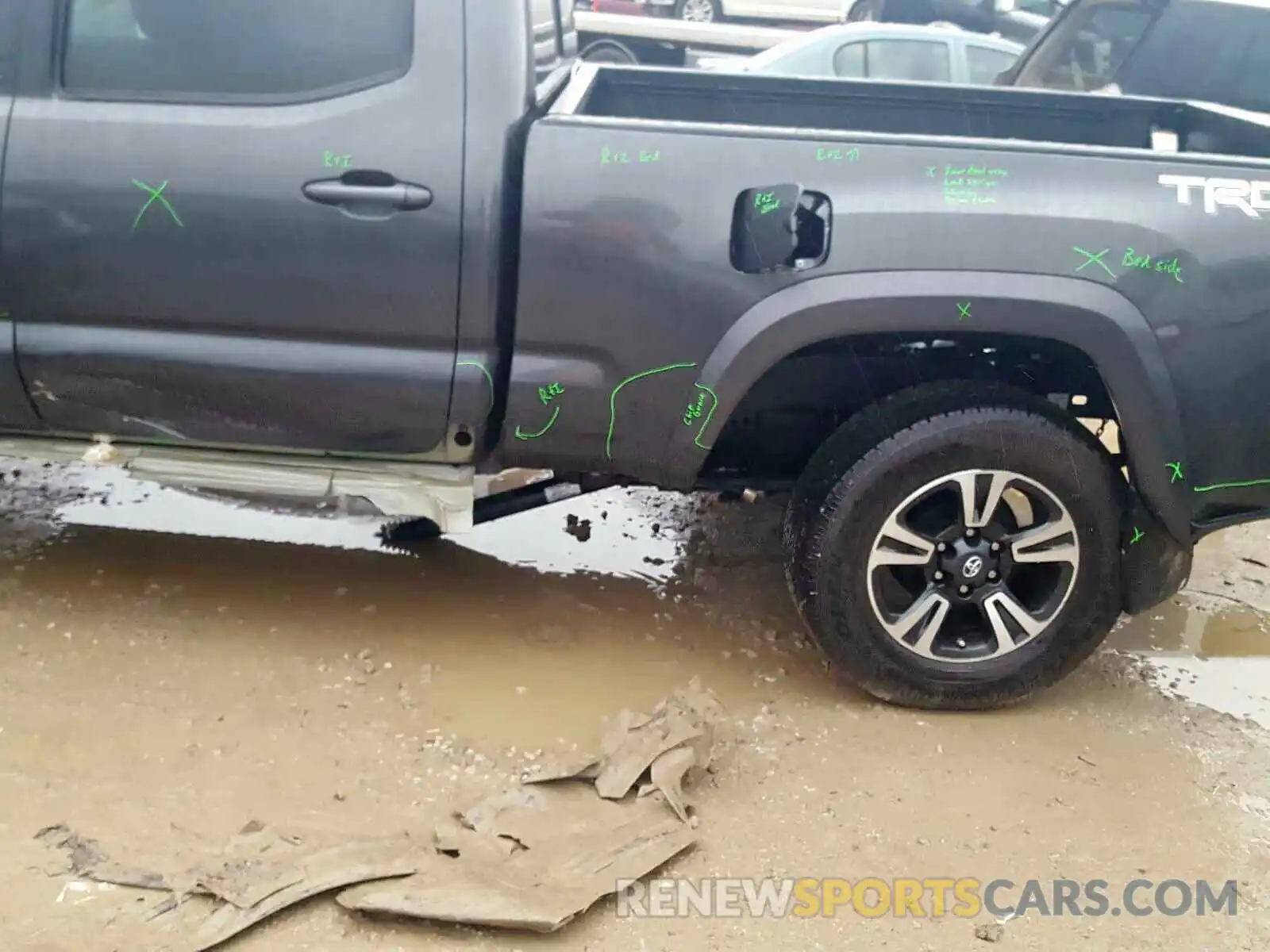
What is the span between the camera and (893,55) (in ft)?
25.7

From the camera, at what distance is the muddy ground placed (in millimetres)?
2344

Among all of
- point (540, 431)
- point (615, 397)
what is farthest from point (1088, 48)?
point (540, 431)

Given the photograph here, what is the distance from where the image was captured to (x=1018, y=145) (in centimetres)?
263

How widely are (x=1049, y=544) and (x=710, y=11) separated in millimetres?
11095

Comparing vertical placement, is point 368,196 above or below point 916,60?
below

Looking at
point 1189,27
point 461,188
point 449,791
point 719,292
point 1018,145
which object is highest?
point 1189,27

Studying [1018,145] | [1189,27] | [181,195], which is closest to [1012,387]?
[1018,145]

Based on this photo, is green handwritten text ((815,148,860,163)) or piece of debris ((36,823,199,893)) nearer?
piece of debris ((36,823,199,893))

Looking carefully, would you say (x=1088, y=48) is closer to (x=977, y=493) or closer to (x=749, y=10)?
(x=977, y=493)

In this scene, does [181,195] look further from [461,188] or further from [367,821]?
[367,821]

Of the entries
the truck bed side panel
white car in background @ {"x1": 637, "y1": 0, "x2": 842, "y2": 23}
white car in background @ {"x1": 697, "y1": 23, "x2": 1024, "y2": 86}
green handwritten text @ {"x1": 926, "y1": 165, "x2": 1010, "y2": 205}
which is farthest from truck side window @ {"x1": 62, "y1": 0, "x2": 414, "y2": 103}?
white car in background @ {"x1": 637, "y1": 0, "x2": 842, "y2": 23}

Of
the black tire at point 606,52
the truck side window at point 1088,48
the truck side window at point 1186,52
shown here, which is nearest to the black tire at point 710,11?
the black tire at point 606,52

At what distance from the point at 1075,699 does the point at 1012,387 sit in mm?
978

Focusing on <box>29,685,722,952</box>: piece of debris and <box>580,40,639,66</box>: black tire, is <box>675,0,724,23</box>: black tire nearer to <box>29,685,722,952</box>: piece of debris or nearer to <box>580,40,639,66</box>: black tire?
<box>580,40,639,66</box>: black tire
